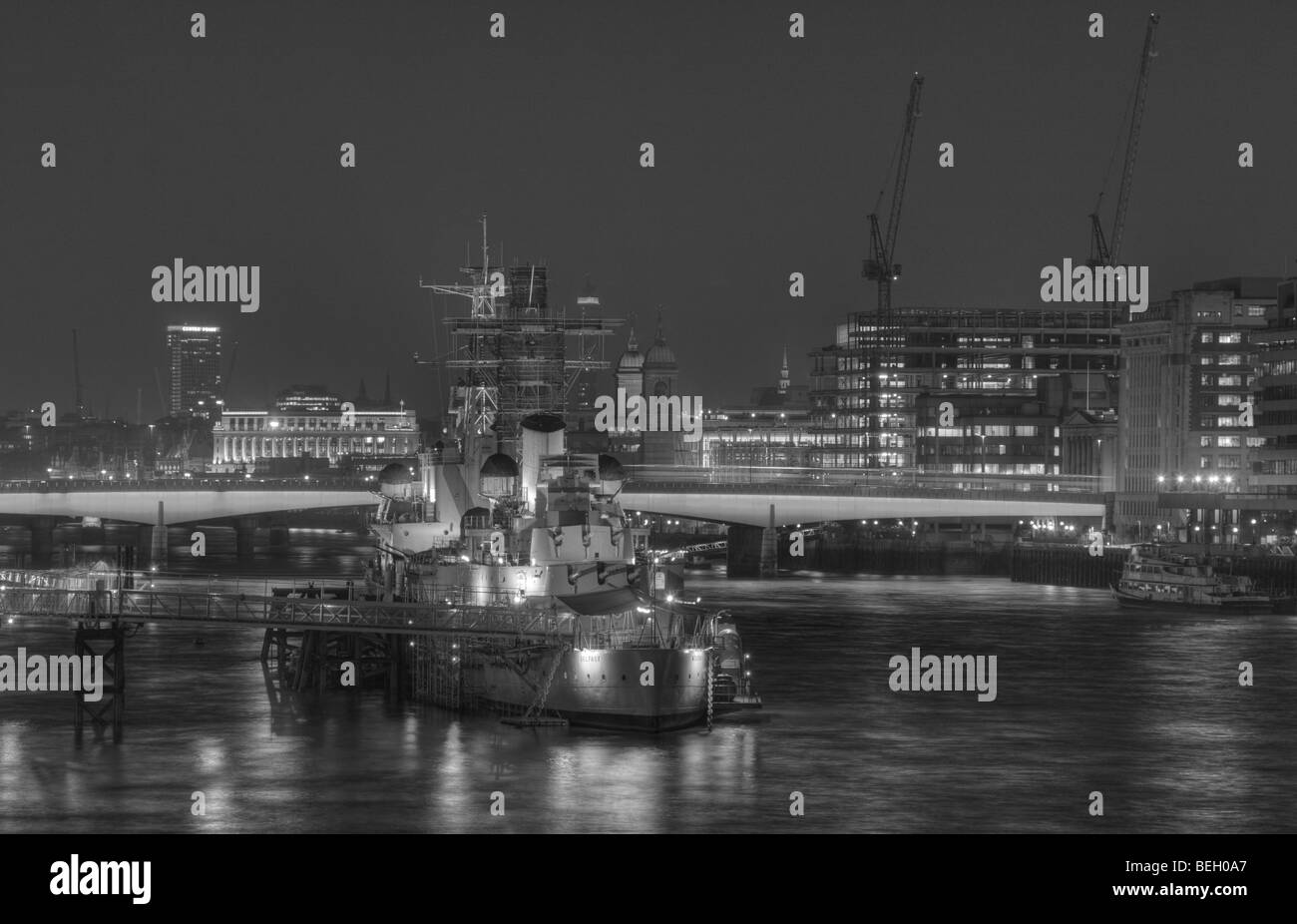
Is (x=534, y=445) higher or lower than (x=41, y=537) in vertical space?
higher

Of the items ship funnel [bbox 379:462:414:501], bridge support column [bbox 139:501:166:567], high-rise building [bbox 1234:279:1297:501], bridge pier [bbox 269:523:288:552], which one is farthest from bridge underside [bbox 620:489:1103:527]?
ship funnel [bbox 379:462:414:501]

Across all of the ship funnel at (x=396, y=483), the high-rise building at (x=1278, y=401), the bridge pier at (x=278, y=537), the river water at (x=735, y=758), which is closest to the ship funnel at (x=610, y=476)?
the river water at (x=735, y=758)

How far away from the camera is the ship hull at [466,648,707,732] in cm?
5450

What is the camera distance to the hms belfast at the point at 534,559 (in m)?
55.1

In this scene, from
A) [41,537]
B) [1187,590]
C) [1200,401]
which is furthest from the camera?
[41,537]

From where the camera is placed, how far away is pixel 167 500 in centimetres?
13825

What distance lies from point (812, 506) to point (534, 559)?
71.6 m

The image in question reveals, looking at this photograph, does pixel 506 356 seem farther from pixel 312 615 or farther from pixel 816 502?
pixel 816 502

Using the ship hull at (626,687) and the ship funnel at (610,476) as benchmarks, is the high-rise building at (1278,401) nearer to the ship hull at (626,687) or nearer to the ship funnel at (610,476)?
the ship funnel at (610,476)

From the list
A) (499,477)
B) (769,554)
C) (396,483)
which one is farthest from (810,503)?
(499,477)

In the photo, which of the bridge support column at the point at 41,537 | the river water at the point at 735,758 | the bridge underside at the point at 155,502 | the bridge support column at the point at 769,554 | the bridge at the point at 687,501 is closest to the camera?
the river water at the point at 735,758

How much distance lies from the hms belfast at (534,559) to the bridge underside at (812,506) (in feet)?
183
